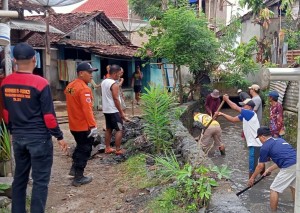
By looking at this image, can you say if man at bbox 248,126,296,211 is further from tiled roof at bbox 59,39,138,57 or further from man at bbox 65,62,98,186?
tiled roof at bbox 59,39,138,57

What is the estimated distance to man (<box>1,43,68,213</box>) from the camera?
3.71 meters

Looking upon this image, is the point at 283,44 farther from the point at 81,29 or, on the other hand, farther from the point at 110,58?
the point at 81,29

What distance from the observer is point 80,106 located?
17.7 feet

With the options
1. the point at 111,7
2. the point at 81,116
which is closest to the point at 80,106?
the point at 81,116

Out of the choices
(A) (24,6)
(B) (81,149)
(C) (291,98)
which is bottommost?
(B) (81,149)

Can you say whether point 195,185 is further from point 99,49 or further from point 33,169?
point 99,49

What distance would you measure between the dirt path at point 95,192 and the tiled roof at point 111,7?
70.2ft

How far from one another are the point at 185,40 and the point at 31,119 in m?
8.10

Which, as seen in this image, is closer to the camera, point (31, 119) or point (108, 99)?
point (31, 119)

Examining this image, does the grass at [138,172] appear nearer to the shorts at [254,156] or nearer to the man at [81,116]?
the man at [81,116]

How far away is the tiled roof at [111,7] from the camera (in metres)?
26.9

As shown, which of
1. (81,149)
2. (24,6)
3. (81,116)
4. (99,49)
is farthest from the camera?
(99,49)

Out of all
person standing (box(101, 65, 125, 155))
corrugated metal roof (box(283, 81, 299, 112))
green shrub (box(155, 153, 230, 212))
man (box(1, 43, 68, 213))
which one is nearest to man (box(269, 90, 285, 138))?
corrugated metal roof (box(283, 81, 299, 112))

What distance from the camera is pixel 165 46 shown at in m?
11.4
